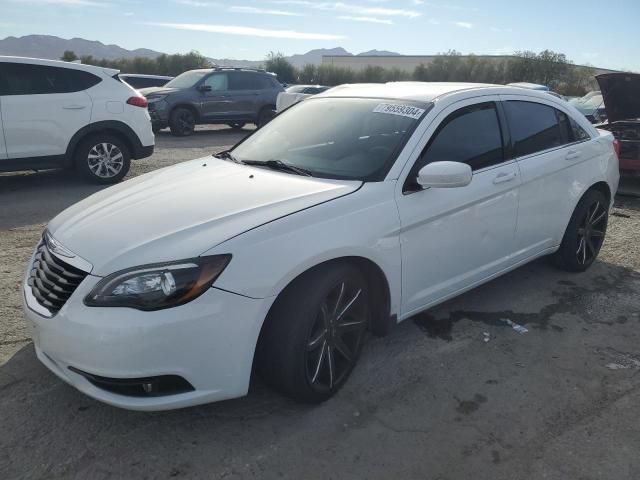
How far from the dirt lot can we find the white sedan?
26 centimetres

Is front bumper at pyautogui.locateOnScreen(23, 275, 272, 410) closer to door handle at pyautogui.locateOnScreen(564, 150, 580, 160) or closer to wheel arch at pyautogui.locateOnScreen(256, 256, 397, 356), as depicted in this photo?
wheel arch at pyautogui.locateOnScreen(256, 256, 397, 356)

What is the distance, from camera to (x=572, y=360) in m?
3.61

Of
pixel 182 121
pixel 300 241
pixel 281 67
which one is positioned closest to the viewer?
pixel 300 241

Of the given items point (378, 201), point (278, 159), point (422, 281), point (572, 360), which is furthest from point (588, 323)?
point (278, 159)

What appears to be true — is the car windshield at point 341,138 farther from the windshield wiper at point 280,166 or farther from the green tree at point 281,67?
the green tree at point 281,67

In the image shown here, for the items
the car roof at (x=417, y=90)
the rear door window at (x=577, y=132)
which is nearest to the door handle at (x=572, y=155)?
the rear door window at (x=577, y=132)

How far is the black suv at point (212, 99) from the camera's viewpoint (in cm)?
1487

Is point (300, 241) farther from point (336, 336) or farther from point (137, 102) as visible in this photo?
point (137, 102)

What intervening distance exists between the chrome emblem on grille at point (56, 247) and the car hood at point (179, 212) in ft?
0.08

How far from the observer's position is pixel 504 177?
3.93m

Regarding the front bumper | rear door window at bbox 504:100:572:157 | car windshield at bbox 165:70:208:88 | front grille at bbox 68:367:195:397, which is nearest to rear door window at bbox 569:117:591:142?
rear door window at bbox 504:100:572:157

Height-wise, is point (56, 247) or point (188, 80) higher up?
point (188, 80)

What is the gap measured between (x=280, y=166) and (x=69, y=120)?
5.24 metres

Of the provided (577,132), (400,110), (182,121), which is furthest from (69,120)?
(182,121)
